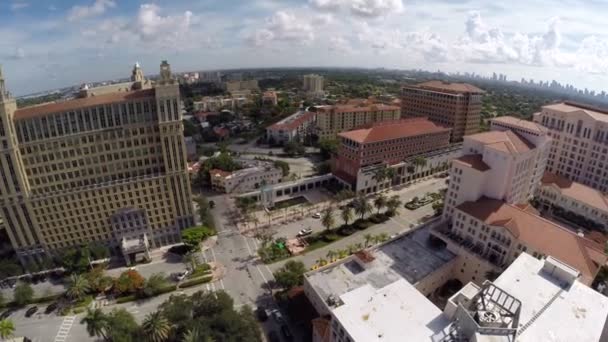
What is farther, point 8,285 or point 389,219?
point 389,219

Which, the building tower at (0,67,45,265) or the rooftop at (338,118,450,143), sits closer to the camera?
the building tower at (0,67,45,265)

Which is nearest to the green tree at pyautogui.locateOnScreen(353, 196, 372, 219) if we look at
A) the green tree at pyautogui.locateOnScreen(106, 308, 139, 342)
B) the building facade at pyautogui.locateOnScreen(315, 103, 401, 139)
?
the green tree at pyautogui.locateOnScreen(106, 308, 139, 342)

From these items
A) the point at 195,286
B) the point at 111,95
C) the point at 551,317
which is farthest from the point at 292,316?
the point at 111,95

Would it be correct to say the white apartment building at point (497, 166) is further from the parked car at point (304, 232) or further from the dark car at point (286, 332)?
the dark car at point (286, 332)

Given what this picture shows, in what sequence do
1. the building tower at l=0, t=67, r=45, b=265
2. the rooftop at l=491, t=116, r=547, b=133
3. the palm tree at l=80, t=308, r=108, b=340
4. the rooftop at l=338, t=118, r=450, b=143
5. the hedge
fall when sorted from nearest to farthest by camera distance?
the palm tree at l=80, t=308, r=108, b=340
the building tower at l=0, t=67, r=45, b=265
the hedge
the rooftop at l=491, t=116, r=547, b=133
the rooftop at l=338, t=118, r=450, b=143

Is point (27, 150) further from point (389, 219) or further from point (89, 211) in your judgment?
point (389, 219)

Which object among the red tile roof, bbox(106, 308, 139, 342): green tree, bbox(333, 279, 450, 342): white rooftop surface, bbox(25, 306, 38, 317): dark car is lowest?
bbox(25, 306, 38, 317): dark car

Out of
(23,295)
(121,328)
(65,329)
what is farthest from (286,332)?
(23,295)

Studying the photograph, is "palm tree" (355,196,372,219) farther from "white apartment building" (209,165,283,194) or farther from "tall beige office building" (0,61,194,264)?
"tall beige office building" (0,61,194,264)
